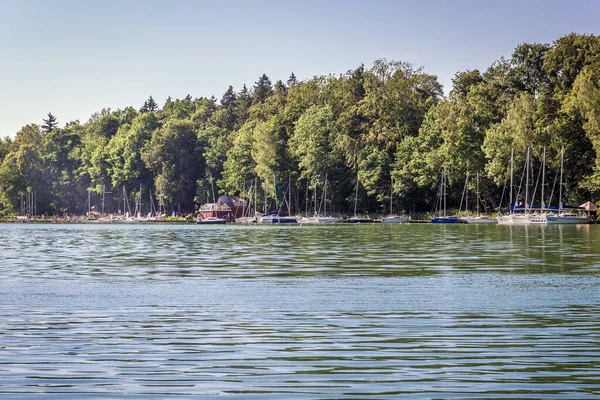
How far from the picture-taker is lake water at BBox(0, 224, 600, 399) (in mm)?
13938

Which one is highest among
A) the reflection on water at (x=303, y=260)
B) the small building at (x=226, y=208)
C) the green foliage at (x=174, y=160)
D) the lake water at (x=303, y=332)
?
the green foliage at (x=174, y=160)

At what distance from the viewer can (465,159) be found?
128 m

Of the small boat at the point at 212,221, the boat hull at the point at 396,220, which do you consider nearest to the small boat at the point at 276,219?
the small boat at the point at 212,221

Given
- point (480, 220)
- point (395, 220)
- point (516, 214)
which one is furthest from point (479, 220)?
point (395, 220)

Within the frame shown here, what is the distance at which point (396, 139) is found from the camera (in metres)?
145

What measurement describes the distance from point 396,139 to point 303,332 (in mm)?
127495

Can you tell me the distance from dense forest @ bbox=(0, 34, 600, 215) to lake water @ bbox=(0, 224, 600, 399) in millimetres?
82254

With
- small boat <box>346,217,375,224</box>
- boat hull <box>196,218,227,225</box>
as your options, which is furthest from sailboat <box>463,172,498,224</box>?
boat hull <box>196,218,227,225</box>

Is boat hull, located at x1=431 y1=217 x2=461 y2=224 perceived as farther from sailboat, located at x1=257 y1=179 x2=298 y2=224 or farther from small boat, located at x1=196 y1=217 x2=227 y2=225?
small boat, located at x1=196 y1=217 x2=227 y2=225

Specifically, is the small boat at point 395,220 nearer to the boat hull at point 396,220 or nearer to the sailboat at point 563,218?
the boat hull at point 396,220

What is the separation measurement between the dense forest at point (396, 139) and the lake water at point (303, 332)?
82.3m

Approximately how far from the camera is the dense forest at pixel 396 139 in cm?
11750

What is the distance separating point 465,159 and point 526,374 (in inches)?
4556

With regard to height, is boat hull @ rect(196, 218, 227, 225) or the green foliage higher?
the green foliage
